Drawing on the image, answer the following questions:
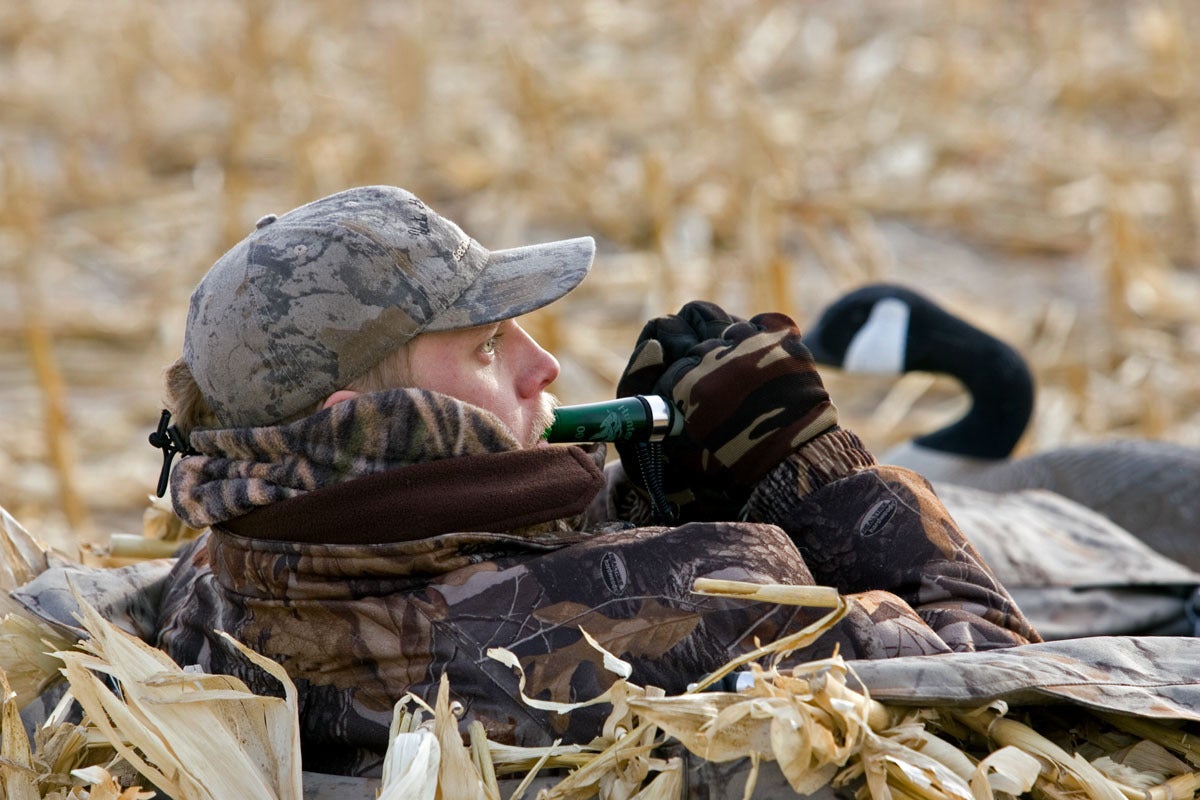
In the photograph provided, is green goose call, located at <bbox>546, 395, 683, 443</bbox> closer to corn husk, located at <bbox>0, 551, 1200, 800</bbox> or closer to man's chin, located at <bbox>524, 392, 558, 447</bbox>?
man's chin, located at <bbox>524, 392, 558, 447</bbox>

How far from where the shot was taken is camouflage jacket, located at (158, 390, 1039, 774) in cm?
190

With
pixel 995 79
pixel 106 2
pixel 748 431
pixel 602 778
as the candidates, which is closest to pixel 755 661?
pixel 602 778

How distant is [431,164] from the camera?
853 centimetres

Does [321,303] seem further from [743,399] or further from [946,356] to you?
[946,356]

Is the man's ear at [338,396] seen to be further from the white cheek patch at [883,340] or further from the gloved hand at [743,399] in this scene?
the white cheek patch at [883,340]

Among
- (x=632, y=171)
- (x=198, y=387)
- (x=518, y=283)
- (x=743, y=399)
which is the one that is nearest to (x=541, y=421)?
(x=518, y=283)

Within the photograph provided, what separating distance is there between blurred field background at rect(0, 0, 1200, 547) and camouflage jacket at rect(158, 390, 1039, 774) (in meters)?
3.48

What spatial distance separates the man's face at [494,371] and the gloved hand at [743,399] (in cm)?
23

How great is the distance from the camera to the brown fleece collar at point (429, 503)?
6.20ft

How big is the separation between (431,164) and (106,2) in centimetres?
333

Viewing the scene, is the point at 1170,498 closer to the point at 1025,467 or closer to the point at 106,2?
the point at 1025,467

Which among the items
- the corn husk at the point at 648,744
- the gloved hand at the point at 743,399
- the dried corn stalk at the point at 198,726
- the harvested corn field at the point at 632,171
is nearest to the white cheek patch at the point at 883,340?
the harvested corn field at the point at 632,171

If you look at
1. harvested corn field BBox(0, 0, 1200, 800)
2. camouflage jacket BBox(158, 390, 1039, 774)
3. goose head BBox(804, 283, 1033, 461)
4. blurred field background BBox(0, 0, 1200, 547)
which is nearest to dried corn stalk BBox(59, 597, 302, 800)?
camouflage jacket BBox(158, 390, 1039, 774)

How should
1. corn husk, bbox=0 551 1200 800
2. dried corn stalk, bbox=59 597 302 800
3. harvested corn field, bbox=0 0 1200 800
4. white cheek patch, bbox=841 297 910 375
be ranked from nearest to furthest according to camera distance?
1. corn husk, bbox=0 551 1200 800
2. dried corn stalk, bbox=59 597 302 800
3. white cheek patch, bbox=841 297 910 375
4. harvested corn field, bbox=0 0 1200 800
